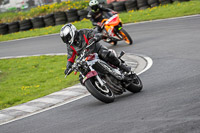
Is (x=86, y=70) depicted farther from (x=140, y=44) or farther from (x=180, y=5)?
(x=180, y=5)

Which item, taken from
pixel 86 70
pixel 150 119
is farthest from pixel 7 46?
pixel 150 119

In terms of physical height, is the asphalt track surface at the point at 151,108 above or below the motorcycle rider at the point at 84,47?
below

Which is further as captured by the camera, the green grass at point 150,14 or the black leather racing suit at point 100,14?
the green grass at point 150,14

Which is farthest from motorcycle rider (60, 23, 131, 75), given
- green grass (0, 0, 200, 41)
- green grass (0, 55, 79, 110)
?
green grass (0, 0, 200, 41)

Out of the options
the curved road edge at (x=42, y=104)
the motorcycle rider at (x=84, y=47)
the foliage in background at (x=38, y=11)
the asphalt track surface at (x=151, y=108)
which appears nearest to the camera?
the asphalt track surface at (x=151, y=108)

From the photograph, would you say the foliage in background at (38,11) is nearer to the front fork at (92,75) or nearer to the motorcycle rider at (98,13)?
the motorcycle rider at (98,13)

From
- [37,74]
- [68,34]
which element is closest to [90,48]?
[68,34]

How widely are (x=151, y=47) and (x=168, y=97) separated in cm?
719

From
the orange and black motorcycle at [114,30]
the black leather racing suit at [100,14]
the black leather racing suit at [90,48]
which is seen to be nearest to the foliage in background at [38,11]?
the black leather racing suit at [100,14]

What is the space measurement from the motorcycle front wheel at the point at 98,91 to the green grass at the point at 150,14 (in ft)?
43.8

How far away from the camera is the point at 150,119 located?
18.7ft

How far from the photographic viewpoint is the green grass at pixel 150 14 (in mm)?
20953

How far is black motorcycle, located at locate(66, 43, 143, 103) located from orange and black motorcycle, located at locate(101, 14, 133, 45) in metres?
7.34

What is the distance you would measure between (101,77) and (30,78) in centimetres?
570
